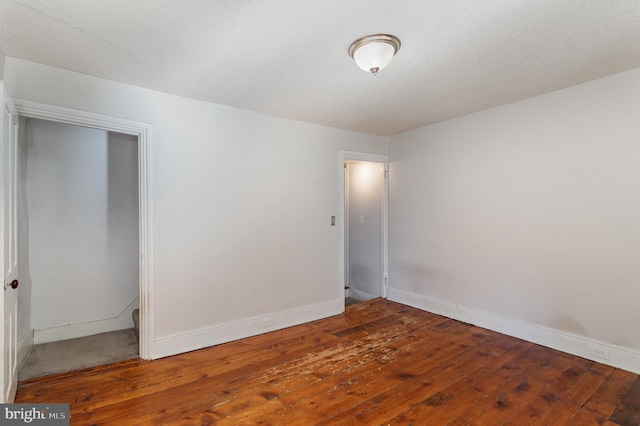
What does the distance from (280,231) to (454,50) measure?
2394 mm

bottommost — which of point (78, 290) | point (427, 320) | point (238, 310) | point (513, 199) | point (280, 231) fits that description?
point (427, 320)

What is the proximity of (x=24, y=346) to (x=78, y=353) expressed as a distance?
1.49 ft

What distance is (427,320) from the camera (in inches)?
142

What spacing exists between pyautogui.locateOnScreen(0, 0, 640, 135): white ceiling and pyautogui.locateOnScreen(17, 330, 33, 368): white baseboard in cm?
245

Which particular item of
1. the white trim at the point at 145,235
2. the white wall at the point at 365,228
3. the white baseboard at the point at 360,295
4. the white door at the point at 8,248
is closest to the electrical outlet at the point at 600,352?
the white wall at the point at 365,228

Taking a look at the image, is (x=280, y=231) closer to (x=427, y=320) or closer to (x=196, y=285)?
(x=196, y=285)

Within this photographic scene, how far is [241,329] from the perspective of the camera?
317 cm

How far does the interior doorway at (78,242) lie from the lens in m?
2.96

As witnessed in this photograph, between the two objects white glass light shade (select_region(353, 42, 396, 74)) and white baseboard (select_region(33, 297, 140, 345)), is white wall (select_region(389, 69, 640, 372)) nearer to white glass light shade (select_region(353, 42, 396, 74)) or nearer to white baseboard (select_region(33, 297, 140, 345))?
white glass light shade (select_region(353, 42, 396, 74))

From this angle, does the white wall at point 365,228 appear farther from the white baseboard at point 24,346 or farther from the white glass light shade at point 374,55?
the white baseboard at point 24,346

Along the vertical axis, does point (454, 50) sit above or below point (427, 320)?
above

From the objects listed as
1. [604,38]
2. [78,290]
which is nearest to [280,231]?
[78,290]

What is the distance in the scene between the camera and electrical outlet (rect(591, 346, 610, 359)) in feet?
8.33

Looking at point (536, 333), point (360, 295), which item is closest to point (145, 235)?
point (360, 295)
